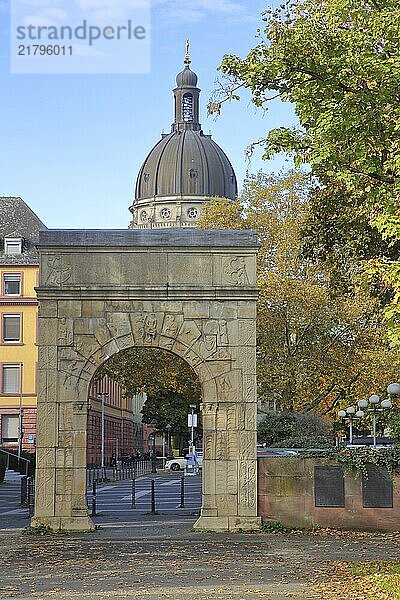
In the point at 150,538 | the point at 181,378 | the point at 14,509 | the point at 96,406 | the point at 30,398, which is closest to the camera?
the point at 150,538

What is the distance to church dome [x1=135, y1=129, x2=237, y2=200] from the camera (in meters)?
154

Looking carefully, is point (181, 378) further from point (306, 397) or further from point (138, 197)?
point (138, 197)

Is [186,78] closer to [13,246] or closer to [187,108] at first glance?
[187,108]

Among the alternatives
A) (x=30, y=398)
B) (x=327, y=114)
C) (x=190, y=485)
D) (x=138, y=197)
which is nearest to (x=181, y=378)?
(x=190, y=485)

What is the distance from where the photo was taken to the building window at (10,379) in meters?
74.0

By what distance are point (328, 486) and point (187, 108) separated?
5885 inches

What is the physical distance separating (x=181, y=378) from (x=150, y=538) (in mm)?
19677

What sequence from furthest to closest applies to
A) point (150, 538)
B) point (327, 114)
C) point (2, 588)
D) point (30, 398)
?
point (30, 398), point (150, 538), point (327, 114), point (2, 588)

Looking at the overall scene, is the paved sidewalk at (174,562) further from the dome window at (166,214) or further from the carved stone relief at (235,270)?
the dome window at (166,214)

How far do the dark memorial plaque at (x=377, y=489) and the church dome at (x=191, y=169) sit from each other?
13264cm

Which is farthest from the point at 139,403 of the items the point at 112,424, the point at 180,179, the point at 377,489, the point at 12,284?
the point at 377,489

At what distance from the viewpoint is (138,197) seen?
531 ft

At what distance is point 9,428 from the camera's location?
241ft

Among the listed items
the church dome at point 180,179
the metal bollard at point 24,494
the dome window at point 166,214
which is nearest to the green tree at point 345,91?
the metal bollard at point 24,494
